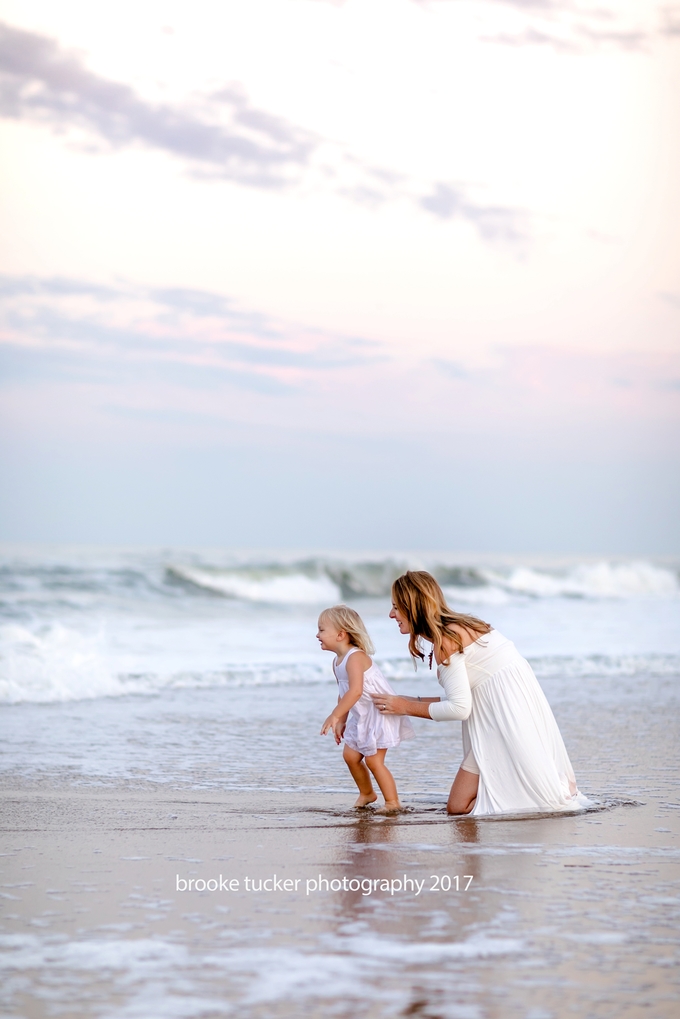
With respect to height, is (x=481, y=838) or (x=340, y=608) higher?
(x=340, y=608)

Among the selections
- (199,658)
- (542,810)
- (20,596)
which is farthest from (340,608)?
(20,596)

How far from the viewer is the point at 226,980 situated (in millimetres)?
2756

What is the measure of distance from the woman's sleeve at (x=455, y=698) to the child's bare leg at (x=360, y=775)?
61 centimetres

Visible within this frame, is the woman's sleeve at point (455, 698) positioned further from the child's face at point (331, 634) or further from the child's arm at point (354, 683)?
the child's face at point (331, 634)

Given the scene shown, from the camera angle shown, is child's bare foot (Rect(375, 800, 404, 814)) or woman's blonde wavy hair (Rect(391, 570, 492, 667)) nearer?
Answer: woman's blonde wavy hair (Rect(391, 570, 492, 667))

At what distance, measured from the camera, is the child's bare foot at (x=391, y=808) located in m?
5.10

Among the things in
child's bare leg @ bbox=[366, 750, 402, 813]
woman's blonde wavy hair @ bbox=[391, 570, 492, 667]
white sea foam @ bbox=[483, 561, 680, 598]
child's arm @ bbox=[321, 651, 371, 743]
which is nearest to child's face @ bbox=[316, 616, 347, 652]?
child's arm @ bbox=[321, 651, 371, 743]

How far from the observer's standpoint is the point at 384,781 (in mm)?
5191

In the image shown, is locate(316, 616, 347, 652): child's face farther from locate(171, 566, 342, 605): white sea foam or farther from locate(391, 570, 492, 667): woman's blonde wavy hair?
locate(171, 566, 342, 605): white sea foam

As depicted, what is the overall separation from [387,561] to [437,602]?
89.0ft

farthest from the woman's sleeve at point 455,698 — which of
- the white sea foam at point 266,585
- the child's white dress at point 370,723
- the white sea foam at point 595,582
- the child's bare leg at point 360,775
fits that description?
the white sea foam at point 595,582

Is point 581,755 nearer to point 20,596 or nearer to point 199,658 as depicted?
point 199,658

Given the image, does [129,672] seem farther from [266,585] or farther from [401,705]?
[266,585]

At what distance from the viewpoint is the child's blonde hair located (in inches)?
211
